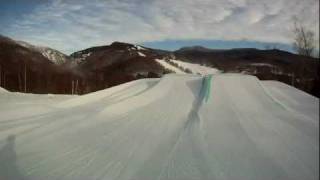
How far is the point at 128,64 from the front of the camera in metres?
1.89

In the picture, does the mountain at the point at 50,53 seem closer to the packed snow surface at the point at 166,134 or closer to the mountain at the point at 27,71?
the mountain at the point at 27,71

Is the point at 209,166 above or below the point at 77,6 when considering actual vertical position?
below

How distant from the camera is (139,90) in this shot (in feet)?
6.49

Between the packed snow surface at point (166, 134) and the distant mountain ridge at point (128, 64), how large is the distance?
65 millimetres

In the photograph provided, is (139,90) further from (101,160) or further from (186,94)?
(101,160)

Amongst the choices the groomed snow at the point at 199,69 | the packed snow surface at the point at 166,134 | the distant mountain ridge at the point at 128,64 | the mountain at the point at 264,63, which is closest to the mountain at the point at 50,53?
the distant mountain ridge at the point at 128,64

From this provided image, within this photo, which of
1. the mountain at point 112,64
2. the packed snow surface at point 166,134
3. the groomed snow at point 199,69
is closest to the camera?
the packed snow surface at point 166,134

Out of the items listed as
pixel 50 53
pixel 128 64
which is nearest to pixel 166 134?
pixel 128 64

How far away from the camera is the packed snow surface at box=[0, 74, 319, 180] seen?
61.6 inches

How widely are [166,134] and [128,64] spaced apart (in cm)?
34

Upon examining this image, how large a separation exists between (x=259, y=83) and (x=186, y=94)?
29cm

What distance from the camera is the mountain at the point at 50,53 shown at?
1646 millimetres

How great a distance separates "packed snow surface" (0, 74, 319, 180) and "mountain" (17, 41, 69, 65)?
17cm

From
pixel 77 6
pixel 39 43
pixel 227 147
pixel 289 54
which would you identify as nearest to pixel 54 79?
pixel 39 43
